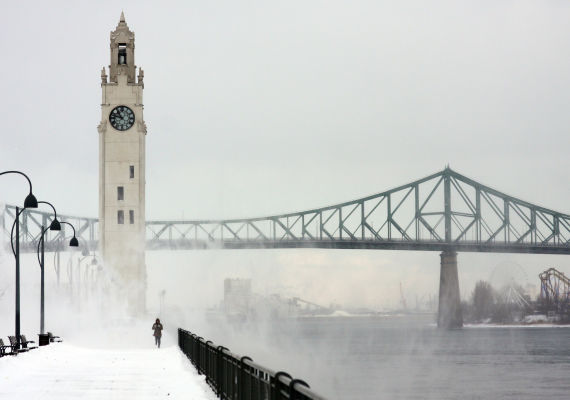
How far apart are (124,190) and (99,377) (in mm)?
82829

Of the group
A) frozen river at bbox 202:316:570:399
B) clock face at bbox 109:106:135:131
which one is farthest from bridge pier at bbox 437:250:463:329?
clock face at bbox 109:106:135:131

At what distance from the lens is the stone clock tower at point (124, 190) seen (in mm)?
109750

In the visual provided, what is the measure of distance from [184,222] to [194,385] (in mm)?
127200

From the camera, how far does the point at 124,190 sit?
111m

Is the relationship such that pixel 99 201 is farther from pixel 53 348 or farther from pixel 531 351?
pixel 53 348

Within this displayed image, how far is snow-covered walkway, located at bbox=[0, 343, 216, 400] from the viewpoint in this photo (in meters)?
23.7

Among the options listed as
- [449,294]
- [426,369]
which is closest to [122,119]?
[426,369]

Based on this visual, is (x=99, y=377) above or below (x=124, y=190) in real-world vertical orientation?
below

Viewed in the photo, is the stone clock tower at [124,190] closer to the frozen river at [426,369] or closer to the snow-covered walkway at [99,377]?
the frozen river at [426,369]

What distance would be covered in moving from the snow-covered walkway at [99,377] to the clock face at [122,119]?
236ft

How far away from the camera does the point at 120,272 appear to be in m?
110

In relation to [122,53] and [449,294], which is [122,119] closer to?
[122,53]

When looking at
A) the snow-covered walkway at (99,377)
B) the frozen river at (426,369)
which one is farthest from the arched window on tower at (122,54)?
the snow-covered walkway at (99,377)

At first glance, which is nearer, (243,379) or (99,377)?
(243,379)
